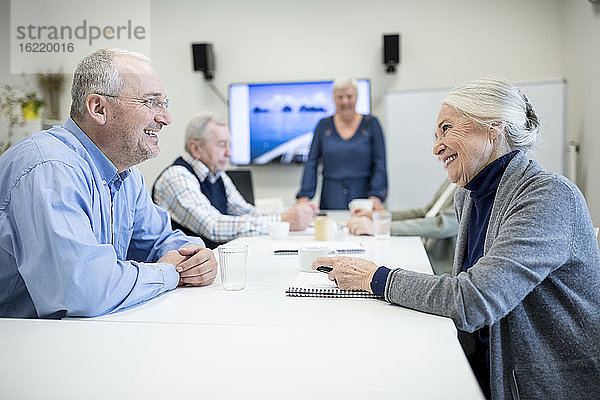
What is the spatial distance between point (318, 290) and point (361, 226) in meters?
1.11

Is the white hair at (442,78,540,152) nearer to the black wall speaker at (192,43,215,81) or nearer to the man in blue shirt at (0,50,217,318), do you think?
the man in blue shirt at (0,50,217,318)

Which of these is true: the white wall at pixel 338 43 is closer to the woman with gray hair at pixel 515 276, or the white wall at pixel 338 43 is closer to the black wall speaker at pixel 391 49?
the black wall speaker at pixel 391 49

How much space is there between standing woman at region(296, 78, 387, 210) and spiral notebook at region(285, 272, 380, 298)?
2517mm

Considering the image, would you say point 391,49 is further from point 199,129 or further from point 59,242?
point 59,242

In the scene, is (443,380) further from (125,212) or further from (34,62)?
(34,62)

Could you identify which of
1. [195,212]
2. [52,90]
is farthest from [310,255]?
[52,90]

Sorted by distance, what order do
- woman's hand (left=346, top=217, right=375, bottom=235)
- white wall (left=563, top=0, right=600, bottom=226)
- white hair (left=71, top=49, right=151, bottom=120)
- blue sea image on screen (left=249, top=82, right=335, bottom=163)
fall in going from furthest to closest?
blue sea image on screen (left=249, top=82, right=335, bottom=163), white wall (left=563, top=0, right=600, bottom=226), woman's hand (left=346, top=217, right=375, bottom=235), white hair (left=71, top=49, right=151, bottom=120)

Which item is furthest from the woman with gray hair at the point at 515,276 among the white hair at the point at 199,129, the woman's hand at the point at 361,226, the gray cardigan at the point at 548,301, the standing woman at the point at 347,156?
the standing woman at the point at 347,156

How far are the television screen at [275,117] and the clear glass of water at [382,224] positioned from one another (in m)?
2.86

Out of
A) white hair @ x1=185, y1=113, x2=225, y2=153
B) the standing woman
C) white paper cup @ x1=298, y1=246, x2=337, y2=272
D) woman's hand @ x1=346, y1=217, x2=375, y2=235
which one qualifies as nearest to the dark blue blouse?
the standing woman

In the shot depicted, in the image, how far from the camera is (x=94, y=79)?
1521mm

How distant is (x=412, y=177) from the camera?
4.61 metres

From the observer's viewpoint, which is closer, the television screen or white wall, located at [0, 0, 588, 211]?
white wall, located at [0, 0, 588, 211]

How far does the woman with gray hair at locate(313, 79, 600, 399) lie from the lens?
1168 millimetres
